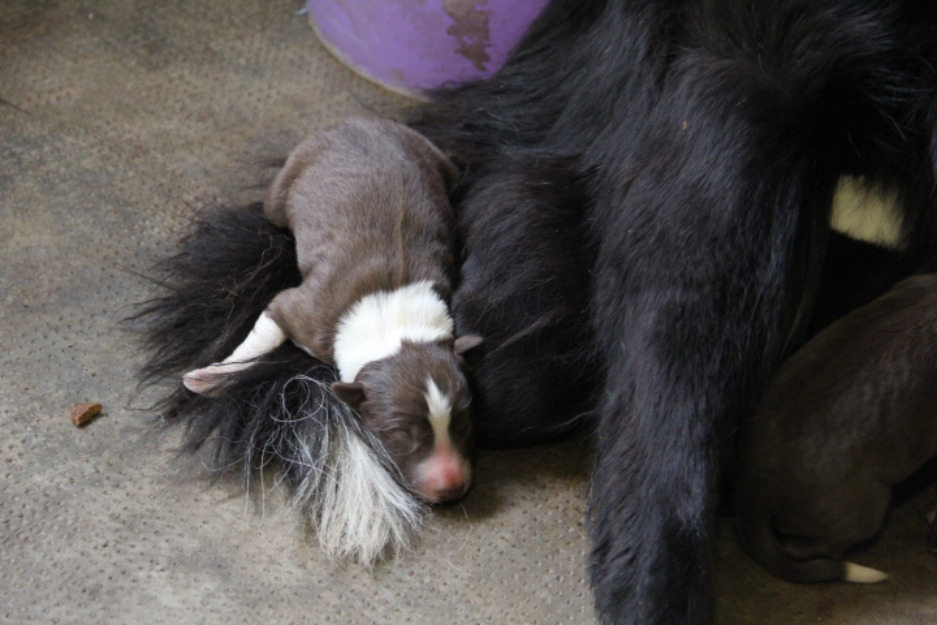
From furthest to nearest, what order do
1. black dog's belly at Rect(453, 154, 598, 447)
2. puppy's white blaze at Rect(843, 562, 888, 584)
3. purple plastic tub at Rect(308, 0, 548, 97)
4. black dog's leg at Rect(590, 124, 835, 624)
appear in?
purple plastic tub at Rect(308, 0, 548, 97)
black dog's belly at Rect(453, 154, 598, 447)
puppy's white blaze at Rect(843, 562, 888, 584)
black dog's leg at Rect(590, 124, 835, 624)

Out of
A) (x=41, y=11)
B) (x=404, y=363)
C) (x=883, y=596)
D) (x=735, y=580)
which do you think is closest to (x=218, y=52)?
(x=41, y=11)

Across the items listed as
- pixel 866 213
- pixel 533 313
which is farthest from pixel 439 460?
pixel 866 213

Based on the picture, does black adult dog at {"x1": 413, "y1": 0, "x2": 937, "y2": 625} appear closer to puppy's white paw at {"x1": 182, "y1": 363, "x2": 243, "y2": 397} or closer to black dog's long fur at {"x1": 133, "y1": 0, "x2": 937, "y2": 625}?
black dog's long fur at {"x1": 133, "y1": 0, "x2": 937, "y2": 625}

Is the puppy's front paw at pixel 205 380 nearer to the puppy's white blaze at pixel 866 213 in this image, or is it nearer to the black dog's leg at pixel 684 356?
the black dog's leg at pixel 684 356

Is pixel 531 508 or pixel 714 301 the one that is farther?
pixel 531 508

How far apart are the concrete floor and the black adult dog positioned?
12 centimetres

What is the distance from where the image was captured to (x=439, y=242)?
1547 mm

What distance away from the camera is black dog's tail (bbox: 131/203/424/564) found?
1.39 meters

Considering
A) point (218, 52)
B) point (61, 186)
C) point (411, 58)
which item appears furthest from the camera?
point (218, 52)

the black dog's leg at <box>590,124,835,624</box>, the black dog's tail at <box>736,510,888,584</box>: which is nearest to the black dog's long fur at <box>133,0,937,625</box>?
the black dog's leg at <box>590,124,835,624</box>

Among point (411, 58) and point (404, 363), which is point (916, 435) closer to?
point (404, 363)

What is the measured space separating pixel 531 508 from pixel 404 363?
0.85ft

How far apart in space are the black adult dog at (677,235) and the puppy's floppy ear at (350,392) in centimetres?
17

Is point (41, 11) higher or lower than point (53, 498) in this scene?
higher
